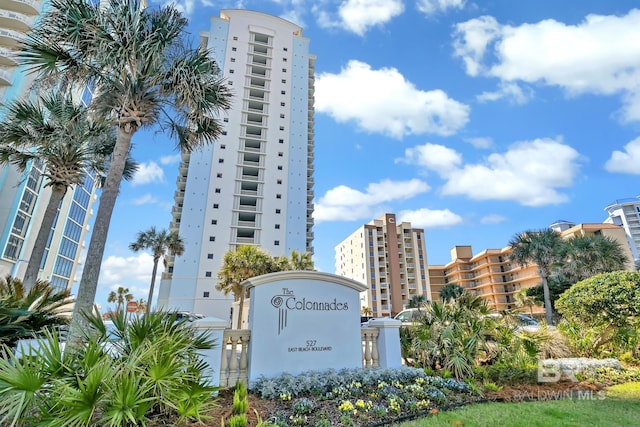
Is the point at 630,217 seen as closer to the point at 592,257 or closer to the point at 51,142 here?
the point at 592,257

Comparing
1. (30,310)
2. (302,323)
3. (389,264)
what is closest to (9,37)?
(30,310)

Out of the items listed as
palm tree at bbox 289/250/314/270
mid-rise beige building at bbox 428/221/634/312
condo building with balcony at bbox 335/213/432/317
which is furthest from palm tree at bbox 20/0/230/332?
mid-rise beige building at bbox 428/221/634/312

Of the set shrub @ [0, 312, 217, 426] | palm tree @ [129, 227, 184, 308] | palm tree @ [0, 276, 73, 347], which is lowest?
shrub @ [0, 312, 217, 426]

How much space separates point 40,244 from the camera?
11.4m

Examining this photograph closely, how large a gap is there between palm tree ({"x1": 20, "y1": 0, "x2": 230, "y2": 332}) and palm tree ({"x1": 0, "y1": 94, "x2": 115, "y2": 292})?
2.94 metres

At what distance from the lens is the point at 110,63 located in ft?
25.5

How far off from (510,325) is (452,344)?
8.66ft

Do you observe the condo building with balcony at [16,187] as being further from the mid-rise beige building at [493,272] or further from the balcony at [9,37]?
the mid-rise beige building at [493,272]

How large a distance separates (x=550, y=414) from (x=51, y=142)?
16.2 m

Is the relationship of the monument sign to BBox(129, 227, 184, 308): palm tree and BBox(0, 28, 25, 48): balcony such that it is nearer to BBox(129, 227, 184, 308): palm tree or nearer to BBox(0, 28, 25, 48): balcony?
BBox(129, 227, 184, 308): palm tree

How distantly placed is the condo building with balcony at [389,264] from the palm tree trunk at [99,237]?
2329 inches

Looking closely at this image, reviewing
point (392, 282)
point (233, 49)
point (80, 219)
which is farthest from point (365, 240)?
point (80, 219)

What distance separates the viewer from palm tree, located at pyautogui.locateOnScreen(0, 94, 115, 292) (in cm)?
1112

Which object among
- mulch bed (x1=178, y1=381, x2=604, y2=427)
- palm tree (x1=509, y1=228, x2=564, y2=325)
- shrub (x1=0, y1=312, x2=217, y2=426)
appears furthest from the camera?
palm tree (x1=509, y1=228, x2=564, y2=325)
